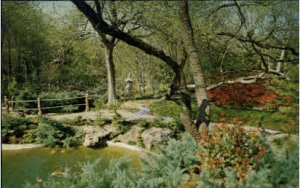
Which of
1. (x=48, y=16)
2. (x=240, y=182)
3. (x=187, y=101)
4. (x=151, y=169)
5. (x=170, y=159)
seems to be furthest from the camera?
(x=187, y=101)

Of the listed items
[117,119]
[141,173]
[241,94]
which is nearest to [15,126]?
[117,119]

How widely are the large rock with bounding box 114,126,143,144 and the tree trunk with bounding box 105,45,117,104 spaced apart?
608 mm

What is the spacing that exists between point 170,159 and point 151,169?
0.84 ft

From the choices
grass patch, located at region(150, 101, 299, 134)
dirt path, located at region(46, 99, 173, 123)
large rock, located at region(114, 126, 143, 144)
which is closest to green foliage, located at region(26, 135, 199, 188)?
grass patch, located at region(150, 101, 299, 134)

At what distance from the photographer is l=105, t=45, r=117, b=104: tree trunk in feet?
11.3

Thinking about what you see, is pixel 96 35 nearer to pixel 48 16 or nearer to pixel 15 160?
pixel 48 16

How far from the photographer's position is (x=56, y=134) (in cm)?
338

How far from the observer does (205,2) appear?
3994 millimetres

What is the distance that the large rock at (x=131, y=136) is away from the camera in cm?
420

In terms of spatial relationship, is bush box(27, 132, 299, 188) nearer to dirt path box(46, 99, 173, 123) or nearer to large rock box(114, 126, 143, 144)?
dirt path box(46, 99, 173, 123)

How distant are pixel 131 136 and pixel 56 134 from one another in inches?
42.0

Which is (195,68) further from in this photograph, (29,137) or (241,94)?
(29,137)

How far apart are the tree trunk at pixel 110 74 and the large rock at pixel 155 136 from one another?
0.71m

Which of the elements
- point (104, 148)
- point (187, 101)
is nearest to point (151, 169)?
point (187, 101)
